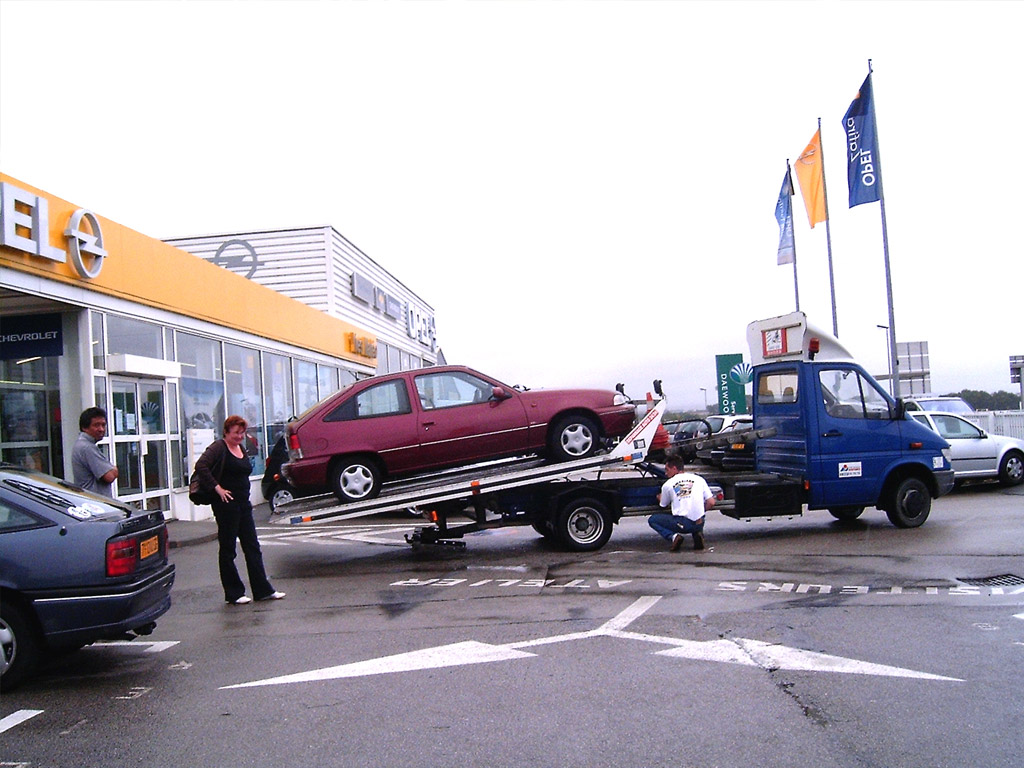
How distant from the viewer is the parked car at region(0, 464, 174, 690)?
5.67 metres

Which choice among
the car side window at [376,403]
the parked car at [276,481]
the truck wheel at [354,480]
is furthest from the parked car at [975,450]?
the parked car at [276,481]

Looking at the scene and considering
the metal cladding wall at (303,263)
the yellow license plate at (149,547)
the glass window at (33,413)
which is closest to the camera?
the yellow license plate at (149,547)

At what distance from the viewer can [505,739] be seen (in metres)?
4.44

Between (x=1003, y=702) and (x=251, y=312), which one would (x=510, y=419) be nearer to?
(x=1003, y=702)

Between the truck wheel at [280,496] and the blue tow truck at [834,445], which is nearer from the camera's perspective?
the blue tow truck at [834,445]

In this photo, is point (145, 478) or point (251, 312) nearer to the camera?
point (145, 478)

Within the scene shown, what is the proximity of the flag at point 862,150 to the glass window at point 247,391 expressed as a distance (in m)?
16.6

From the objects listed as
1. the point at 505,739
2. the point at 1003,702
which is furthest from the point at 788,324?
the point at 505,739

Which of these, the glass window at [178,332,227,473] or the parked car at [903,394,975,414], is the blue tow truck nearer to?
the parked car at [903,394,975,414]

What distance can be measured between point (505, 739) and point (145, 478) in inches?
514

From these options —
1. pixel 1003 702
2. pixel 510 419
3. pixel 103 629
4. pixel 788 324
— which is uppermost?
pixel 788 324

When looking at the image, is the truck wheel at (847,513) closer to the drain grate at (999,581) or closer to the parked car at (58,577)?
the drain grate at (999,581)

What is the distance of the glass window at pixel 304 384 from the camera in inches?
977

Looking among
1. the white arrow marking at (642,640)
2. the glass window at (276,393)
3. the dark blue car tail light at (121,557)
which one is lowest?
the white arrow marking at (642,640)
